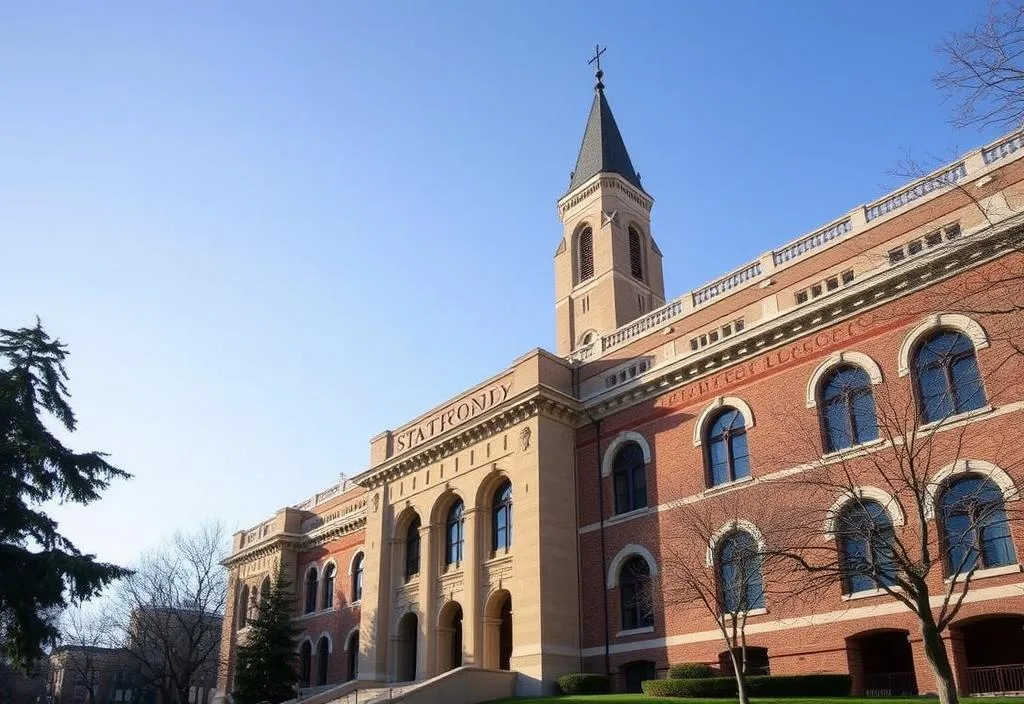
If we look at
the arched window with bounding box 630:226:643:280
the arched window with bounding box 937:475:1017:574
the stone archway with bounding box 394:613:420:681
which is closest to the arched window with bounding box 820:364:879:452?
the arched window with bounding box 937:475:1017:574

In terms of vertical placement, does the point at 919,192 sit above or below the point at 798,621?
above

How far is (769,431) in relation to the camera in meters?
25.3

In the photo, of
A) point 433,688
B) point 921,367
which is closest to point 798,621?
point 921,367

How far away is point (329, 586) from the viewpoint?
152 feet

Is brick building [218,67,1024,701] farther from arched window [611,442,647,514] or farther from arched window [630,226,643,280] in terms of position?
arched window [630,226,643,280]

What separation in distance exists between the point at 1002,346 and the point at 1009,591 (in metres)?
5.57

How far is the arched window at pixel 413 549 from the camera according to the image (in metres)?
36.5

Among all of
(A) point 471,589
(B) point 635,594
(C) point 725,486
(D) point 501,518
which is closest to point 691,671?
(B) point 635,594

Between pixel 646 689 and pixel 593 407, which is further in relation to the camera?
pixel 593 407

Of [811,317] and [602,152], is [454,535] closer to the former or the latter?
[811,317]

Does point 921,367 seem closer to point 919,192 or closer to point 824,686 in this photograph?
point 919,192

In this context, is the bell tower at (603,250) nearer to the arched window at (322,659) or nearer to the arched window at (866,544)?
the arched window at (322,659)

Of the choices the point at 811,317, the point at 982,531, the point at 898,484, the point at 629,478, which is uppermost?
the point at 811,317

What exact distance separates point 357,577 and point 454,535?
457 inches
